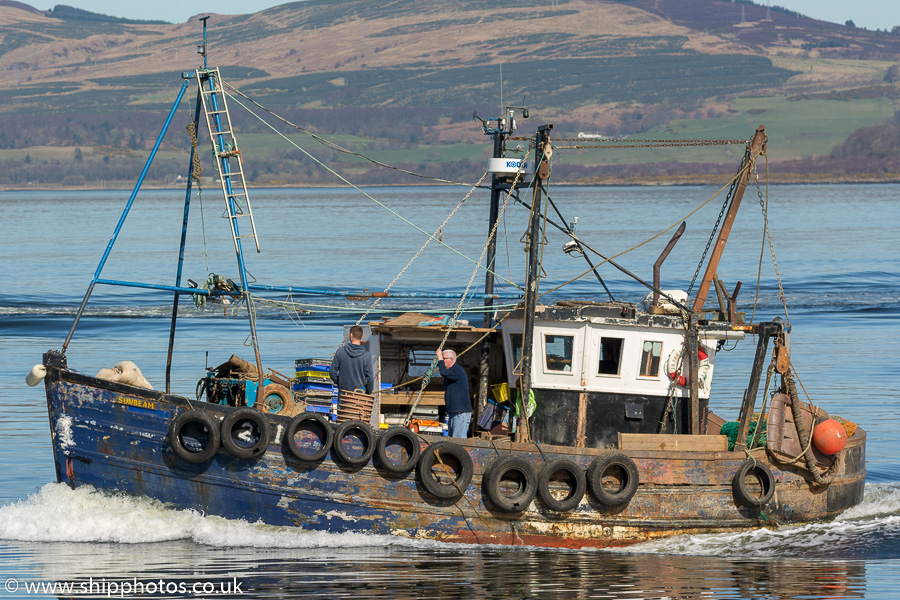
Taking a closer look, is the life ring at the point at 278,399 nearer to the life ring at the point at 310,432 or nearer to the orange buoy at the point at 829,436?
the life ring at the point at 310,432

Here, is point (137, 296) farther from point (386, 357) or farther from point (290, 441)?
point (290, 441)

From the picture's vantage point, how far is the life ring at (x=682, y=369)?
1494 cm

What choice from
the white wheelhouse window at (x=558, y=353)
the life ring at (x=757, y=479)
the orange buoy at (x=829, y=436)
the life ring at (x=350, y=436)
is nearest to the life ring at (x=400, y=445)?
the life ring at (x=350, y=436)

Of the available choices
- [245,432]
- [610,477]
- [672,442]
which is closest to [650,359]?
[672,442]

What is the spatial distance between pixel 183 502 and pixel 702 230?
74.1 meters

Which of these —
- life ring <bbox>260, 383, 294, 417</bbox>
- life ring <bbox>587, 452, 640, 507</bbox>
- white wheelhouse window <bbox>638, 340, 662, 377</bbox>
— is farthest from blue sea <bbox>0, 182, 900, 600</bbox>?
white wheelhouse window <bbox>638, 340, 662, 377</bbox>

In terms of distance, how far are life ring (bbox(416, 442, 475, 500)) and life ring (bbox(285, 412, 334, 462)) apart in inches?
47.1

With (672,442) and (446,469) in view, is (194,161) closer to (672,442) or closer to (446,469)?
(446,469)

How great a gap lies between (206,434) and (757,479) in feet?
23.7

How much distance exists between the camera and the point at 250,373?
16188 mm

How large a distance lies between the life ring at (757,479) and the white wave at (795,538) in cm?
49

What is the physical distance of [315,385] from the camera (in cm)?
1603

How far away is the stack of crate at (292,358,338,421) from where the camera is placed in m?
15.7

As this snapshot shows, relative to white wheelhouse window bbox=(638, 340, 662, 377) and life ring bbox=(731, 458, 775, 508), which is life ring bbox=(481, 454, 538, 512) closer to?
white wheelhouse window bbox=(638, 340, 662, 377)
